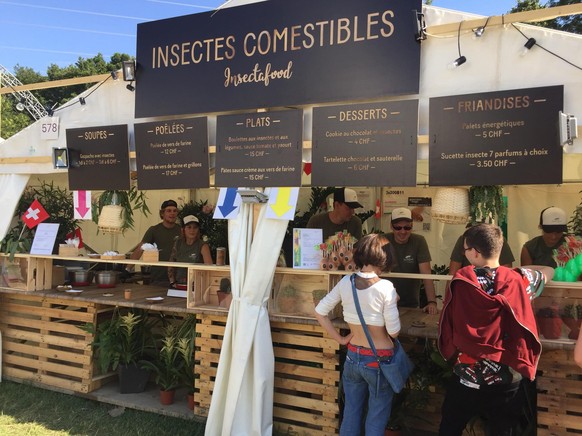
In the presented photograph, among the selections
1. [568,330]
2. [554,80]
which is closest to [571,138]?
[554,80]

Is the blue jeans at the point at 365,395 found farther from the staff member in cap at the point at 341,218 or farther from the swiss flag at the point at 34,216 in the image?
the swiss flag at the point at 34,216

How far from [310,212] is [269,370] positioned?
8.93ft

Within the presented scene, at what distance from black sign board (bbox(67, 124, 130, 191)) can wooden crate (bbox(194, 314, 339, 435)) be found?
1.74 m

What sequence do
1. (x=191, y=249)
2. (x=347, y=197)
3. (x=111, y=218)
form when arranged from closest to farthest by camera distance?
(x=111, y=218) → (x=347, y=197) → (x=191, y=249)

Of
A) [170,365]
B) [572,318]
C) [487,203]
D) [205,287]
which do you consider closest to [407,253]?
[487,203]

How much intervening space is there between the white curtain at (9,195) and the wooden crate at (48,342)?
32.4 inches

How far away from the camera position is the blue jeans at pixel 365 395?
290 centimetres

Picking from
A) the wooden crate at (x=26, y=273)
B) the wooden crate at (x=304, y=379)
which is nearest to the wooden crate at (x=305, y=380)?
the wooden crate at (x=304, y=379)

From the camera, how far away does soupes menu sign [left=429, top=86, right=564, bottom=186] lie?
2.96 m

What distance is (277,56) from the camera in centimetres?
379

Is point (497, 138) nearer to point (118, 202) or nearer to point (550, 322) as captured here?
point (550, 322)

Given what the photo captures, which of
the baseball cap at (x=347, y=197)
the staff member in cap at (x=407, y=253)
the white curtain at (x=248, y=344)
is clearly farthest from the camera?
the baseball cap at (x=347, y=197)

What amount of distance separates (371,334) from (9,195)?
13.9 ft

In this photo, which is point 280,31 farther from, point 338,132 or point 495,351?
point 495,351
